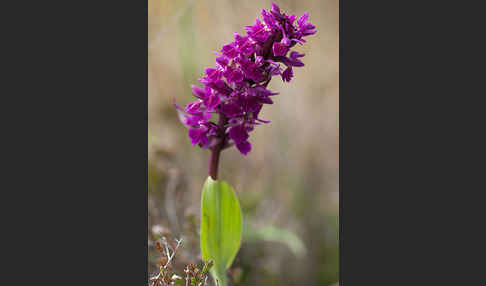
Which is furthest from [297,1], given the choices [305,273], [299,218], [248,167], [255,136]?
[305,273]

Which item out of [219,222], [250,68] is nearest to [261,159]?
[219,222]

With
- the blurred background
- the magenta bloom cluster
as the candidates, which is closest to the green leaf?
the magenta bloom cluster

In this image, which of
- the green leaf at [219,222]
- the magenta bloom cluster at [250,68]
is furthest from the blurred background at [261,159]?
the magenta bloom cluster at [250,68]

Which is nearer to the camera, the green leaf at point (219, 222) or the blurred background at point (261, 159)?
the green leaf at point (219, 222)

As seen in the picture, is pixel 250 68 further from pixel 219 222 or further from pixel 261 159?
pixel 261 159

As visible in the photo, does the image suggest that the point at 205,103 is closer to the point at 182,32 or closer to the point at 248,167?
the point at 182,32

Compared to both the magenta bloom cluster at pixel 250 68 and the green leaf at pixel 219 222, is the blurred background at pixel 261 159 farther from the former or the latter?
the magenta bloom cluster at pixel 250 68

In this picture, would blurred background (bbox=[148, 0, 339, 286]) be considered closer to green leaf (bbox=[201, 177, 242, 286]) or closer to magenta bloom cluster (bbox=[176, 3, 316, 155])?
green leaf (bbox=[201, 177, 242, 286])
